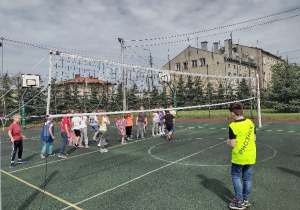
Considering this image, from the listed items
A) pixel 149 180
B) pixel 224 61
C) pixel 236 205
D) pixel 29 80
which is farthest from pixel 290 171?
pixel 224 61

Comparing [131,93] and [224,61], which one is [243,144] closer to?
[131,93]

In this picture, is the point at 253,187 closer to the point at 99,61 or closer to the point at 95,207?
the point at 95,207

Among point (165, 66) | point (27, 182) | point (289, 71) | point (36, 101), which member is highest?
point (165, 66)

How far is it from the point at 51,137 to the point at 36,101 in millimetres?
24434

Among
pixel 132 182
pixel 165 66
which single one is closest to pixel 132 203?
pixel 132 182

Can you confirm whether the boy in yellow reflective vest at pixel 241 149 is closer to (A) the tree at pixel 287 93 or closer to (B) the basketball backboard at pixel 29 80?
(B) the basketball backboard at pixel 29 80

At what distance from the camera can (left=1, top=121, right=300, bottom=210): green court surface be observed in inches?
193

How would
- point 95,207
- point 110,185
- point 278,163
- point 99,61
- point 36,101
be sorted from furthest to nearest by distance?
1. point 36,101
2. point 99,61
3. point 278,163
4. point 110,185
5. point 95,207

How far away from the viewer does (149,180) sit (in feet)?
20.5

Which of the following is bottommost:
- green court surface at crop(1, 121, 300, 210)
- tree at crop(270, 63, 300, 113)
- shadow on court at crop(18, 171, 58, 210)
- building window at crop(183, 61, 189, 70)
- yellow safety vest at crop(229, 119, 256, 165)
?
shadow on court at crop(18, 171, 58, 210)

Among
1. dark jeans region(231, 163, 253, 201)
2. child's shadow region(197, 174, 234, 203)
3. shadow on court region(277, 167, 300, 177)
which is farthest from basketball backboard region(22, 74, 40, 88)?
shadow on court region(277, 167, 300, 177)

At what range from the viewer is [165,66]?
55.6m

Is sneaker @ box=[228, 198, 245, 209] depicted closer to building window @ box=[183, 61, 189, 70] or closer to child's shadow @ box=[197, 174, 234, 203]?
child's shadow @ box=[197, 174, 234, 203]

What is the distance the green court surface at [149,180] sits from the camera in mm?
4914
